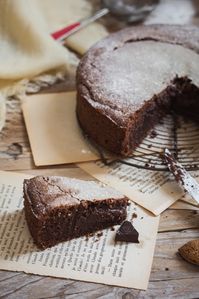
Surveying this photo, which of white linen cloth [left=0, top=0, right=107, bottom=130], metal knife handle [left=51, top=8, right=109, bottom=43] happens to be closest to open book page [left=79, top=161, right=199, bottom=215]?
white linen cloth [left=0, top=0, right=107, bottom=130]

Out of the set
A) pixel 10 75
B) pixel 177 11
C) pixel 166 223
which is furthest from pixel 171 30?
pixel 166 223

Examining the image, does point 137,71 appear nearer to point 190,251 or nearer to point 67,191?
point 67,191

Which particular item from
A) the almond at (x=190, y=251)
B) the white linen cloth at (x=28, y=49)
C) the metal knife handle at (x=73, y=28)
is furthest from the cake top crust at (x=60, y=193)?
the metal knife handle at (x=73, y=28)

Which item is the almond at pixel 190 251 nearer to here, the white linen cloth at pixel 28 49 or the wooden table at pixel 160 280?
the wooden table at pixel 160 280

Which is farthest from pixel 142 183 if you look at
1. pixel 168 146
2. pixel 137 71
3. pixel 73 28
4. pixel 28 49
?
pixel 73 28

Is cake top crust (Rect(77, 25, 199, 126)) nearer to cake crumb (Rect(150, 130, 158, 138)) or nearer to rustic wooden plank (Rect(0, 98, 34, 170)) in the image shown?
cake crumb (Rect(150, 130, 158, 138))
